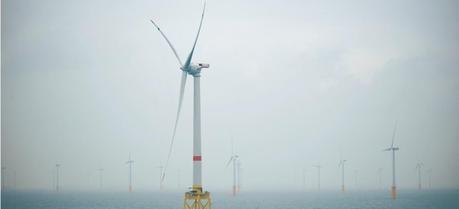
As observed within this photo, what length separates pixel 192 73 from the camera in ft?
261

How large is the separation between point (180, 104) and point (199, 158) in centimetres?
Result: 949

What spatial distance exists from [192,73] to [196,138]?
9366 mm

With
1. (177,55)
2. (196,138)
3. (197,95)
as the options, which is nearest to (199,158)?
(196,138)

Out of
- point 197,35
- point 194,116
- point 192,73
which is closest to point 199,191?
point 194,116

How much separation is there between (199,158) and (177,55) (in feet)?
50.9

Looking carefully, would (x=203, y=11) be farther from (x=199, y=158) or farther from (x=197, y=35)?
(x=199, y=158)

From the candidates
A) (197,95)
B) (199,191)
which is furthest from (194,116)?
(199,191)

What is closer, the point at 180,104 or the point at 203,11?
the point at 203,11

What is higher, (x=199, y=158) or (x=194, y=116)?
(x=194, y=116)

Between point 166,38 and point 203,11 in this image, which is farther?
point 166,38

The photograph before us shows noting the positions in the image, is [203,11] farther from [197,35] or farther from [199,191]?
[199,191]

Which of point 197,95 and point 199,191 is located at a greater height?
point 197,95

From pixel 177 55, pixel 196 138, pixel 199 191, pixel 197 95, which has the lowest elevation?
pixel 199 191

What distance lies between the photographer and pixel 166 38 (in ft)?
261
